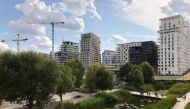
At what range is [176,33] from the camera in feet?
611

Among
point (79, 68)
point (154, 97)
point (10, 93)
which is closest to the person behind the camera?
point (10, 93)

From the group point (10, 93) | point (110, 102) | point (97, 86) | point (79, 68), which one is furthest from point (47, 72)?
point (79, 68)

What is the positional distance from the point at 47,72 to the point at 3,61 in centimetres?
757

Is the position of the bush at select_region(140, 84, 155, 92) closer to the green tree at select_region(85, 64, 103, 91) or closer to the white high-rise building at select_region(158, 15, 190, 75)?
the green tree at select_region(85, 64, 103, 91)

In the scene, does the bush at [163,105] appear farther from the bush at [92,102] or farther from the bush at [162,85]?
the bush at [162,85]

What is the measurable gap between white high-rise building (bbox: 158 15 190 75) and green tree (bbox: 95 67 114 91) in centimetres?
9542

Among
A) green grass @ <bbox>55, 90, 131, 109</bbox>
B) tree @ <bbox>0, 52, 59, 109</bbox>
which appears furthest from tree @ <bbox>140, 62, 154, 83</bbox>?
tree @ <bbox>0, 52, 59, 109</bbox>

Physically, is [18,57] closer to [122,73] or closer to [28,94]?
[28,94]

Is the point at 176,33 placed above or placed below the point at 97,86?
above

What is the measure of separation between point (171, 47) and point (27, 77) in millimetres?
142522

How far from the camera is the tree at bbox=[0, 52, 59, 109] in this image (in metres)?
54.8

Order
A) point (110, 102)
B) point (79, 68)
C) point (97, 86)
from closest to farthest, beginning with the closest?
1. point (110, 102)
2. point (97, 86)
3. point (79, 68)

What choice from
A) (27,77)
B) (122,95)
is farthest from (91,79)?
(27,77)

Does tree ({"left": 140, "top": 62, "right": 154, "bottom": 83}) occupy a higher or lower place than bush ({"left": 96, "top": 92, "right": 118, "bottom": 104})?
higher
